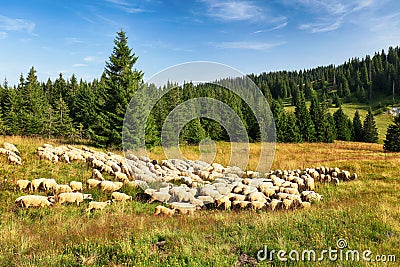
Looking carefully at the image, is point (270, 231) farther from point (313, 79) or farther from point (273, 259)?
point (313, 79)

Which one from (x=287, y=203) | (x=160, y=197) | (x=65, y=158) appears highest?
(x=65, y=158)

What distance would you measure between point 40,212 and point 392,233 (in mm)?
10724

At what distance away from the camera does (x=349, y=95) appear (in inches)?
4786

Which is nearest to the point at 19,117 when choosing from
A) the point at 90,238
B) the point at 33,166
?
the point at 33,166

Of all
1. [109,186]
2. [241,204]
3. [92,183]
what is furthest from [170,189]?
[92,183]

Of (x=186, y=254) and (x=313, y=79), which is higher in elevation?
(x=313, y=79)

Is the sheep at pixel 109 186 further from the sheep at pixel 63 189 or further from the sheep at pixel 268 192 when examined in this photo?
the sheep at pixel 268 192

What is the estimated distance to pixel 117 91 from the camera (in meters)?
23.9

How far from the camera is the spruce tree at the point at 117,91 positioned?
23516 mm

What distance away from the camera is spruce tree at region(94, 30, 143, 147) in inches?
926

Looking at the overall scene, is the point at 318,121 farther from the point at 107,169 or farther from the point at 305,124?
the point at 107,169

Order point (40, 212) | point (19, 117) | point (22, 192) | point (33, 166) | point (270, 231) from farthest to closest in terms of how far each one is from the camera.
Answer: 1. point (19, 117)
2. point (33, 166)
3. point (22, 192)
4. point (40, 212)
5. point (270, 231)

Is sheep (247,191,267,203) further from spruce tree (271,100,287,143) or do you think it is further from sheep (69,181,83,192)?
spruce tree (271,100,287,143)

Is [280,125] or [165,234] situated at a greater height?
[280,125]
